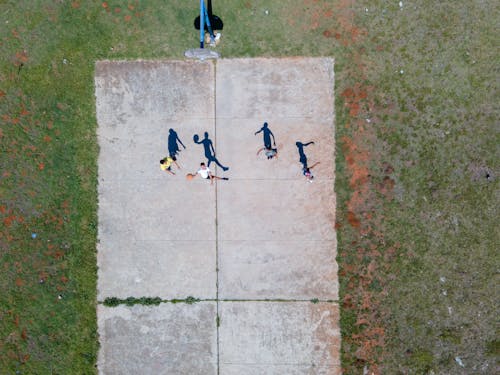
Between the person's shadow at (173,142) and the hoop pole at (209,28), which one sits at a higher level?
the hoop pole at (209,28)

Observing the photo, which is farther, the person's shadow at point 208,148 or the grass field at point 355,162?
the person's shadow at point 208,148

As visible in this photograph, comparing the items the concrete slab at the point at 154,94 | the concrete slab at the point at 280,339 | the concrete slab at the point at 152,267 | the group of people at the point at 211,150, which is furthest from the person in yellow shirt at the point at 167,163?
the concrete slab at the point at 280,339

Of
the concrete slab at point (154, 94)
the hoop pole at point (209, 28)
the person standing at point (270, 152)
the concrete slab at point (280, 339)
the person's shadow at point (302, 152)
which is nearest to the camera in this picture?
the hoop pole at point (209, 28)

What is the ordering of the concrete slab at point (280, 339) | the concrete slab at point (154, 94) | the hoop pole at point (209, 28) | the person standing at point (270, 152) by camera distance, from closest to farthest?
the hoop pole at point (209, 28) < the person standing at point (270, 152) < the concrete slab at point (280, 339) < the concrete slab at point (154, 94)

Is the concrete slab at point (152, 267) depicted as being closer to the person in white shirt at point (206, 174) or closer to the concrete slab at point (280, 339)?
the concrete slab at point (280, 339)

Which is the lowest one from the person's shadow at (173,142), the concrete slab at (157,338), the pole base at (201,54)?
the concrete slab at (157,338)

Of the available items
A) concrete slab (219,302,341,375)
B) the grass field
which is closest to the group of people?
the grass field

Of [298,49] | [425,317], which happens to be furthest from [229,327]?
[298,49]
